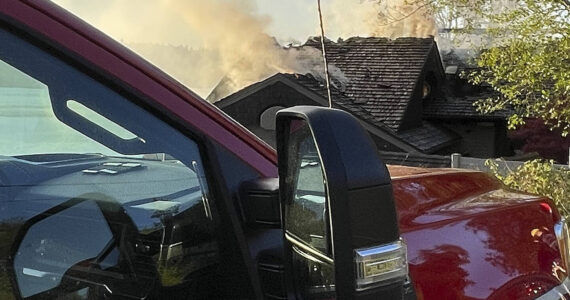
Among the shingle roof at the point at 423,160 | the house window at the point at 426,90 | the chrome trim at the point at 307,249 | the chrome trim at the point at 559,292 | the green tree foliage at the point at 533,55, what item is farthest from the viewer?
the house window at the point at 426,90

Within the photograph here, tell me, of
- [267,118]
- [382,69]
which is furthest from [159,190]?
[382,69]

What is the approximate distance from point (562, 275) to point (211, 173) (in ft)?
4.33

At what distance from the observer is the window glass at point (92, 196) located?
49.1 inches

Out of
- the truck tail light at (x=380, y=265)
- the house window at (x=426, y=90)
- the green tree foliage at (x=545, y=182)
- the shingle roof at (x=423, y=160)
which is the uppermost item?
the house window at (x=426, y=90)

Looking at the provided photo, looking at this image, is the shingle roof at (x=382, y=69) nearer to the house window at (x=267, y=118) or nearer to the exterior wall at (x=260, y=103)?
the exterior wall at (x=260, y=103)

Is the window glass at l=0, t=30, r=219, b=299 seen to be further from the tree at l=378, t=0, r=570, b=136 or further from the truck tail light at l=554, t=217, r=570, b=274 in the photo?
the tree at l=378, t=0, r=570, b=136

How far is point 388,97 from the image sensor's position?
17469mm

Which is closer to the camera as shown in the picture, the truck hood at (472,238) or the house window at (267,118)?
the truck hood at (472,238)

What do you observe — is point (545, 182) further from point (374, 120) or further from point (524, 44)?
point (374, 120)

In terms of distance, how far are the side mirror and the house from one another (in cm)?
1387

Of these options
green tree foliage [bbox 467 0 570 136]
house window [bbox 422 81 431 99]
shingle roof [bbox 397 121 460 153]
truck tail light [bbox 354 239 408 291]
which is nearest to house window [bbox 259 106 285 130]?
shingle roof [bbox 397 121 460 153]

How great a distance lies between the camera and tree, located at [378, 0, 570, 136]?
25.8ft

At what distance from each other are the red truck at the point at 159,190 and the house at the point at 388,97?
45.4 ft

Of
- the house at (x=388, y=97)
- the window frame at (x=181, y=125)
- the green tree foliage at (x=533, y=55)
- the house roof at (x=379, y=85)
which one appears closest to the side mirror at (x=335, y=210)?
the window frame at (x=181, y=125)
